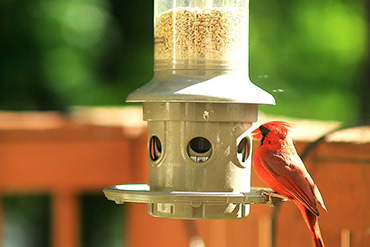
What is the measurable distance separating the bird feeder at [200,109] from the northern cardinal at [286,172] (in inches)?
3.1

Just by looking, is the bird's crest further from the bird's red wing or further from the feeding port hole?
the feeding port hole

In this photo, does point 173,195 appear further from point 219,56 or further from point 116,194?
point 219,56

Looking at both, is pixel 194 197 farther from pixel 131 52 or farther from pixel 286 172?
pixel 131 52

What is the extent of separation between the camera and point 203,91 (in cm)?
279

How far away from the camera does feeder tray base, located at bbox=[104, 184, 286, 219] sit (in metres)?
2.68

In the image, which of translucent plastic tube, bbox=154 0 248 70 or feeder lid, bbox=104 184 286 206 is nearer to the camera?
feeder lid, bbox=104 184 286 206

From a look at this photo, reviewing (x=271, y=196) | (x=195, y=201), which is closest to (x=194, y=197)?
(x=195, y=201)

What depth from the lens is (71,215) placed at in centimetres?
488

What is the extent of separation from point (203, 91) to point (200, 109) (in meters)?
0.12

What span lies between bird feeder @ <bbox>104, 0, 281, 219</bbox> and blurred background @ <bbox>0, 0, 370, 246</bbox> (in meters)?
5.12

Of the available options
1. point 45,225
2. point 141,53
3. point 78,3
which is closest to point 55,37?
point 78,3

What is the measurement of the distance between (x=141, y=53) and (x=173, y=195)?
6.37 metres

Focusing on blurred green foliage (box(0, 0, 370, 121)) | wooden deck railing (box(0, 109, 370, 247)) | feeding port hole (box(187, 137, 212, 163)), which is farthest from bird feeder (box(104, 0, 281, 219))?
blurred green foliage (box(0, 0, 370, 121))

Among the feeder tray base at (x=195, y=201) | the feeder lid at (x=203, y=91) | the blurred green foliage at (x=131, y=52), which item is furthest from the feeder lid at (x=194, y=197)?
the blurred green foliage at (x=131, y=52)
